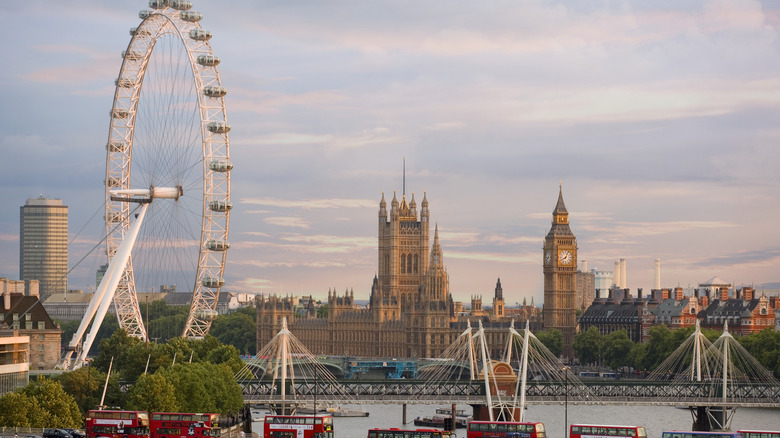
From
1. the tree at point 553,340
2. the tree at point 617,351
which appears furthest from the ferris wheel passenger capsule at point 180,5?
the tree at point 553,340

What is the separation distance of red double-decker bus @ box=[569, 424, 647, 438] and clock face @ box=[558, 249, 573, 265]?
371 feet

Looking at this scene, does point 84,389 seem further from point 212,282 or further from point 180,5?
point 180,5

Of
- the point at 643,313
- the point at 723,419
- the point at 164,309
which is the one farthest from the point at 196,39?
the point at 164,309

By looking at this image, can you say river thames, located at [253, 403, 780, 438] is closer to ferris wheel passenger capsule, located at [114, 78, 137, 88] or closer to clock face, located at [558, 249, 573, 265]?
ferris wheel passenger capsule, located at [114, 78, 137, 88]

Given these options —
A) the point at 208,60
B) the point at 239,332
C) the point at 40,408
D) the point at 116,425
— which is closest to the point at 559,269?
the point at 239,332

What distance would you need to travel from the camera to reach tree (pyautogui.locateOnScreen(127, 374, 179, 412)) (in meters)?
66.5

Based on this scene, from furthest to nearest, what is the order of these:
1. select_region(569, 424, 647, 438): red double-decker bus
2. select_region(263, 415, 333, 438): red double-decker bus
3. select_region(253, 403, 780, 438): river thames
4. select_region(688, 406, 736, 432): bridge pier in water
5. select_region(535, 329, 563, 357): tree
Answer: select_region(535, 329, 563, 357): tree
select_region(253, 403, 780, 438): river thames
select_region(688, 406, 736, 432): bridge pier in water
select_region(263, 415, 333, 438): red double-decker bus
select_region(569, 424, 647, 438): red double-decker bus

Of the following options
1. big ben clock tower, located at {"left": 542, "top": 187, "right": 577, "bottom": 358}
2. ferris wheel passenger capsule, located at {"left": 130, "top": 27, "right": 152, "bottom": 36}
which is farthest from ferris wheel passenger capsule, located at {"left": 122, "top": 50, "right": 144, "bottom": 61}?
big ben clock tower, located at {"left": 542, "top": 187, "right": 577, "bottom": 358}

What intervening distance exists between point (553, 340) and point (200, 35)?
85963 millimetres

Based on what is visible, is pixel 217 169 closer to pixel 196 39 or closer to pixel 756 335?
pixel 196 39

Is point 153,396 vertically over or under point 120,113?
under

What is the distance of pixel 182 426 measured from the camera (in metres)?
57.1

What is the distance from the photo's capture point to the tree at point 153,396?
66.5 m

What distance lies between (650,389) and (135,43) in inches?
1468
